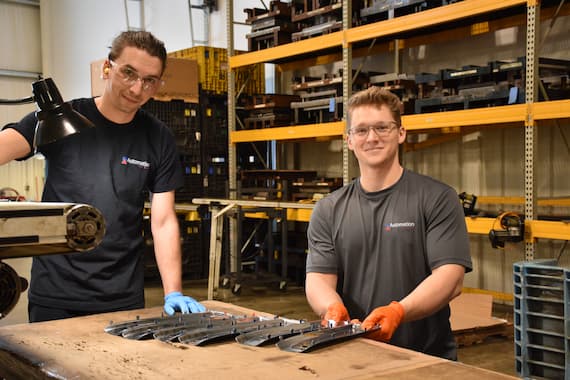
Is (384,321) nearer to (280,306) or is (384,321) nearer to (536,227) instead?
(536,227)

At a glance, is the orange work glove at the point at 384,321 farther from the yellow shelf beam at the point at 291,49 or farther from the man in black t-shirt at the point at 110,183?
the yellow shelf beam at the point at 291,49

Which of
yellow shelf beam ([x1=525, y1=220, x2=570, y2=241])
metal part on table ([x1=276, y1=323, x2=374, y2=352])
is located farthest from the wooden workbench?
yellow shelf beam ([x1=525, y1=220, x2=570, y2=241])

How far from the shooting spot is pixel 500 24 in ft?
22.9

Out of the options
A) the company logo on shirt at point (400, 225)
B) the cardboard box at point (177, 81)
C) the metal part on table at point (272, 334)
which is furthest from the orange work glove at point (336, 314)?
the cardboard box at point (177, 81)

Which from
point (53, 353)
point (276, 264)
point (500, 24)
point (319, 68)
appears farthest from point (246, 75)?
point (53, 353)

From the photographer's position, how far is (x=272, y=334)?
1.96m

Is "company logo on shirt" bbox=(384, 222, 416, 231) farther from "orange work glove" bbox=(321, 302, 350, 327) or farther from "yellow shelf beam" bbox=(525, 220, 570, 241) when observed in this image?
"yellow shelf beam" bbox=(525, 220, 570, 241)

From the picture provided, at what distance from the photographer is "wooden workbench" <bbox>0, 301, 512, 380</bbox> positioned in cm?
162

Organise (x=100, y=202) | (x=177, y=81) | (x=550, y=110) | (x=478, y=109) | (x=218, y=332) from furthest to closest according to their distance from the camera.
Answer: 1. (x=177, y=81)
2. (x=478, y=109)
3. (x=550, y=110)
4. (x=100, y=202)
5. (x=218, y=332)

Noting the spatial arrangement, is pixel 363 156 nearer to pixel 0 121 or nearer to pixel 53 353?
pixel 53 353

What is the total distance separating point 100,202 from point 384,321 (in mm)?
1220

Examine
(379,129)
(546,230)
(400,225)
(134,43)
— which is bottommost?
(546,230)

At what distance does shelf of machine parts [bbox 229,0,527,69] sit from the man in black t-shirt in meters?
3.98

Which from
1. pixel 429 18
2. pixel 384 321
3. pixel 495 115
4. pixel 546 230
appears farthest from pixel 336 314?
pixel 429 18
